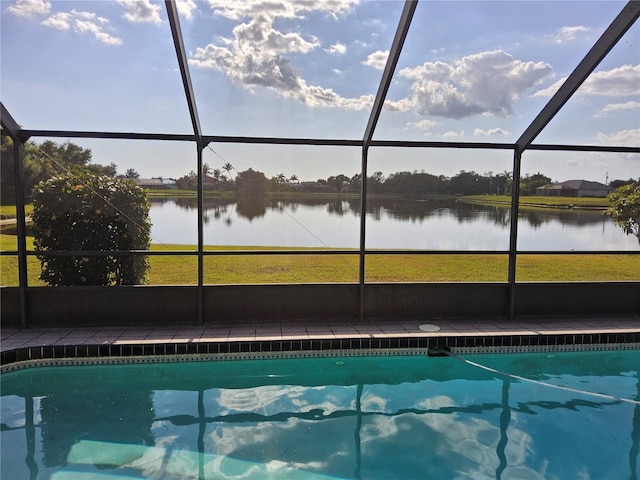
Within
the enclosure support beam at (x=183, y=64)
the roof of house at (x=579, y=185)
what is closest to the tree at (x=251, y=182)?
the enclosure support beam at (x=183, y=64)

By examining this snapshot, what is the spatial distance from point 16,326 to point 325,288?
151 inches

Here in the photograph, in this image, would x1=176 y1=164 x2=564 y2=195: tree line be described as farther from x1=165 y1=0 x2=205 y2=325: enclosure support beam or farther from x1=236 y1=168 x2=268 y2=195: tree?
x1=165 y1=0 x2=205 y2=325: enclosure support beam

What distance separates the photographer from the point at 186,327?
5656 mm

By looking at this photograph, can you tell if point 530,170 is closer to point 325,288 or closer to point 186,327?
point 325,288

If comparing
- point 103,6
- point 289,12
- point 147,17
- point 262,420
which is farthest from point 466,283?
point 103,6

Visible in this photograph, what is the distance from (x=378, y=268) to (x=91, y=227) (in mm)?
3752

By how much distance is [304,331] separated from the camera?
557cm

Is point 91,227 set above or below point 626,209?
below

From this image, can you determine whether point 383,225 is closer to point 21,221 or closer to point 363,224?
point 363,224

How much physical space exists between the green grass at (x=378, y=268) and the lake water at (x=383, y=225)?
171 mm

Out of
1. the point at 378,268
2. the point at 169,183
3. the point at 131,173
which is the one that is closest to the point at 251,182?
the point at 169,183

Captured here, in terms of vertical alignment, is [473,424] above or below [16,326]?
below

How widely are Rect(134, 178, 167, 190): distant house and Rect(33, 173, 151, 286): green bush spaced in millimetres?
80

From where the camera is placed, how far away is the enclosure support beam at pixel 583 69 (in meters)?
4.21
